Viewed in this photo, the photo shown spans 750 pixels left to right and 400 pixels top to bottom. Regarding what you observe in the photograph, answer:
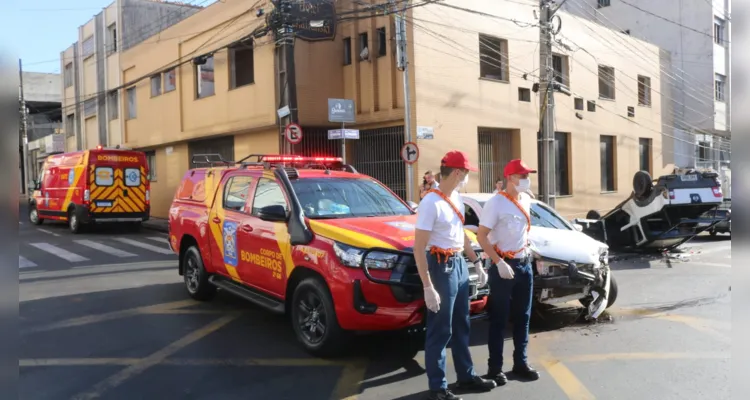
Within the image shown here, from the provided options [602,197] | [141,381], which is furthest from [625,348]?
[602,197]

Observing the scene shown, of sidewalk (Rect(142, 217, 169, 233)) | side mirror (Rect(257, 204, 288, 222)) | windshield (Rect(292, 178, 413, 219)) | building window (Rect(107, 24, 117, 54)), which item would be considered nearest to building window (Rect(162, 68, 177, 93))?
sidewalk (Rect(142, 217, 169, 233))

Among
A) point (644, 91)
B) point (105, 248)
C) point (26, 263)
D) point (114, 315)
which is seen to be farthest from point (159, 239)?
point (644, 91)

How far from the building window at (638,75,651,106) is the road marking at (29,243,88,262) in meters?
23.6

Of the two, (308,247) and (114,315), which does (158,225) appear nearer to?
(114,315)

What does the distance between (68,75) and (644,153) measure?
33041 millimetres

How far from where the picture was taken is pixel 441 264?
431cm

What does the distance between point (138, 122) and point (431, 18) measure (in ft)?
52.9

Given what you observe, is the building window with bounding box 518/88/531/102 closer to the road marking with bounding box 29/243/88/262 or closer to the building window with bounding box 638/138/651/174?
the building window with bounding box 638/138/651/174

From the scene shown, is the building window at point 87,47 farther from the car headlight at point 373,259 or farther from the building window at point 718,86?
the building window at point 718,86

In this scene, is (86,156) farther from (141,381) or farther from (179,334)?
(141,381)

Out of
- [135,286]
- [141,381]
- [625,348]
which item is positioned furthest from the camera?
[135,286]

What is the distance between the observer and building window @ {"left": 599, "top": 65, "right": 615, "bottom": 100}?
23422 mm

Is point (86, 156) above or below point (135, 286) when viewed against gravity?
above

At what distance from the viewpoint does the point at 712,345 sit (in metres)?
5.77
